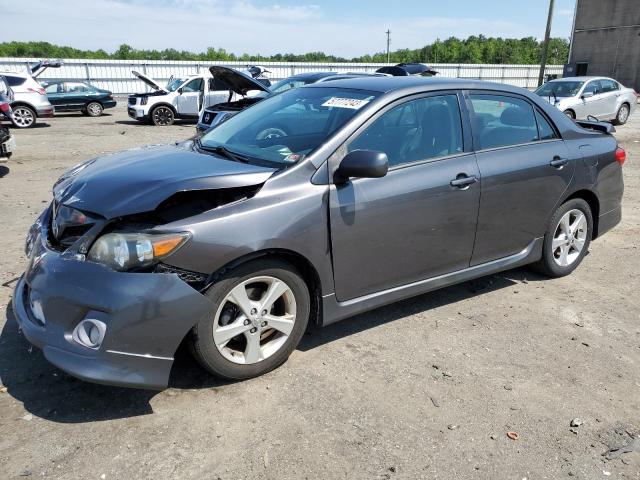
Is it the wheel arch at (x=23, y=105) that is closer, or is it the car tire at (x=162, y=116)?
the wheel arch at (x=23, y=105)

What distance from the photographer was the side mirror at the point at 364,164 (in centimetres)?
320

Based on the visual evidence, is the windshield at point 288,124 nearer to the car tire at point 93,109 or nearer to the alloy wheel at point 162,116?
the alloy wheel at point 162,116

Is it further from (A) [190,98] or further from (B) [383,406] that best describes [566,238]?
(A) [190,98]

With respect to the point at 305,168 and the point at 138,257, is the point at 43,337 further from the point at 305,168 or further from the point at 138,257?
the point at 305,168

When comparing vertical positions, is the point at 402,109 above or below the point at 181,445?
above

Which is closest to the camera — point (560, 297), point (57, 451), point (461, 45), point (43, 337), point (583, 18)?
point (57, 451)

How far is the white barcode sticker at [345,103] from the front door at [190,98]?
49.7ft

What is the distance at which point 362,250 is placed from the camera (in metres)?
3.45

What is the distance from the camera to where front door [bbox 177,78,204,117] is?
18.3m

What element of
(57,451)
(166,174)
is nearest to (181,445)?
(57,451)

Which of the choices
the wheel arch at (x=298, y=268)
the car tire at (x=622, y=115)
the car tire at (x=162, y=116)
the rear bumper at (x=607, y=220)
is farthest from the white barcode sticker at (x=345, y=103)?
the car tire at (x=622, y=115)

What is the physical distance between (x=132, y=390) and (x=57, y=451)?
22.1 inches

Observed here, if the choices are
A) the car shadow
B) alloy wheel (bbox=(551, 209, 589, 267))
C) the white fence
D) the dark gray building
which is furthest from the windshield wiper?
the dark gray building

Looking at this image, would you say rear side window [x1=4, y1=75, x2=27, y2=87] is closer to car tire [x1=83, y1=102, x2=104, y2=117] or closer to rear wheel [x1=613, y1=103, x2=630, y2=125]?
car tire [x1=83, y1=102, x2=104, y2=117]
